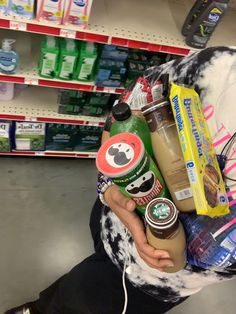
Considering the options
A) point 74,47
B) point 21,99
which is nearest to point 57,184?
point 21,99

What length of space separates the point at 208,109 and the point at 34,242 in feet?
5.28

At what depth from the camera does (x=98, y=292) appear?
1256 mm

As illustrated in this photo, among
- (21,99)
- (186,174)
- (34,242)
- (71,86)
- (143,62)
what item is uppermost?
(186,174)

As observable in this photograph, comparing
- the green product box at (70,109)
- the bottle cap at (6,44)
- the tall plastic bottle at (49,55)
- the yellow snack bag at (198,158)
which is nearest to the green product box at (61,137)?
the green product box at (70,109)

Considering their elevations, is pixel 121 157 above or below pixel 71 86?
above

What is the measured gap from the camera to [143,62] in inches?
79.7

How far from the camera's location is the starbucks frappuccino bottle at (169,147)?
30.4 inches

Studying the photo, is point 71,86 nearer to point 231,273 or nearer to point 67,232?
point 67,232

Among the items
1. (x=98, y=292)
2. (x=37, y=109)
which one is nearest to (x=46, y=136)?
(x=37, y=109)

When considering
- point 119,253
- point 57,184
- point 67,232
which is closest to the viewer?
point 119,253

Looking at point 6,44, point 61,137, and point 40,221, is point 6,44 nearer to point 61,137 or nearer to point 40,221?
point 61,137

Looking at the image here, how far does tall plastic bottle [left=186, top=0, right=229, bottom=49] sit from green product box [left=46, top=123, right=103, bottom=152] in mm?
836

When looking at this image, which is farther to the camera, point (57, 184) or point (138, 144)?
point (57, 184)

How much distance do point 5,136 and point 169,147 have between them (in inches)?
67.2
